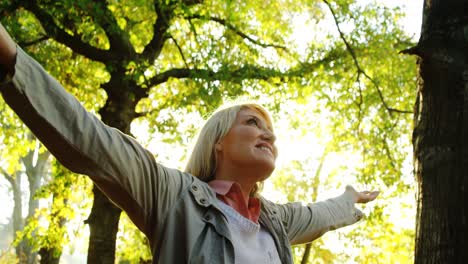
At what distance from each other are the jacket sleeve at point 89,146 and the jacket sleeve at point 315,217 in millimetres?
1039

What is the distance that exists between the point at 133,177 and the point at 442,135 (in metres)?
1.58

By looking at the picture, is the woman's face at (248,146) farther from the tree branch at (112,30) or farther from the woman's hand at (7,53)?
the tree branch at (112,30)

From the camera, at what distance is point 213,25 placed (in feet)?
39.4

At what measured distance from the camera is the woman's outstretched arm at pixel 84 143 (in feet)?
5.32

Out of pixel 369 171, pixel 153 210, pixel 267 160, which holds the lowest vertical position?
pixel 153 210

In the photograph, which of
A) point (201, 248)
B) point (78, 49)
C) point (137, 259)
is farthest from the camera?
point (137, 259)

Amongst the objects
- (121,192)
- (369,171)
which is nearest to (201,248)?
(121,192)

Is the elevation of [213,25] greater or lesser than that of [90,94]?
greater

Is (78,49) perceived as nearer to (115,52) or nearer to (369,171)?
(115,52)

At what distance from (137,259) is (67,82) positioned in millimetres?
6417

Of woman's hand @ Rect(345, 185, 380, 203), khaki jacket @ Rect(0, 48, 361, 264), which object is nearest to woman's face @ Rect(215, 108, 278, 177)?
khaki jacket @ Rect(0, 48, 361, 264)

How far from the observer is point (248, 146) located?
9.25 feet

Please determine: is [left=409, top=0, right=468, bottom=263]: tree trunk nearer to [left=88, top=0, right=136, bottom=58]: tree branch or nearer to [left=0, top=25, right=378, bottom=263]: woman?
[left=0, top=25, right=378, bottom=263]: woman

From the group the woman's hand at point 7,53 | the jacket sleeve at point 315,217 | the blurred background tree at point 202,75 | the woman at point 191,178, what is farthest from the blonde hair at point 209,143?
the blurred background tree at point 202,75
